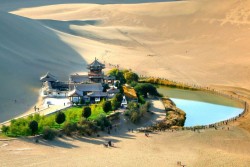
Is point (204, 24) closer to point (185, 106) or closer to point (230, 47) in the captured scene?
point (230, 47)

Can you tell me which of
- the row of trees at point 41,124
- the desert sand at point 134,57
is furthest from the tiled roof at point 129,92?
the desert sand at point 134,57

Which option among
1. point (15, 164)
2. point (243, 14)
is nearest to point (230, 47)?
point (243, 14)

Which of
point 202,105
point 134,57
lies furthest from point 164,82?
point 134,57

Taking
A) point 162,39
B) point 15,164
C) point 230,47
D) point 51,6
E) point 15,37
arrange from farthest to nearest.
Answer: point 51,6
point 162,39
point 230,47
point 15,37
point 15,164

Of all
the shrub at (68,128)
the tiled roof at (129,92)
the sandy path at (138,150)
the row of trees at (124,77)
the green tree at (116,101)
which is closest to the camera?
the sandy path at (138,150)

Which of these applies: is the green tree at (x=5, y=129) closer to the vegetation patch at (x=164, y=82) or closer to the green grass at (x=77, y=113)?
the green grass at (x=77, y=113)

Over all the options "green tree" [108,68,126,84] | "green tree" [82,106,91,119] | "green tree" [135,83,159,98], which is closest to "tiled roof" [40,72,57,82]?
"green tree" [108,68,126,84]
